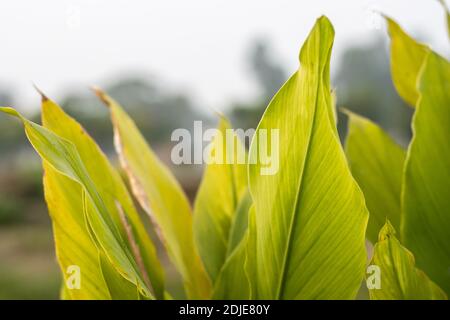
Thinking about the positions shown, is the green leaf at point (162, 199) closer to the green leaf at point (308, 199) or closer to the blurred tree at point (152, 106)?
the green leaf at point (308, 199)

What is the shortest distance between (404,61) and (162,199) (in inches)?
9.0

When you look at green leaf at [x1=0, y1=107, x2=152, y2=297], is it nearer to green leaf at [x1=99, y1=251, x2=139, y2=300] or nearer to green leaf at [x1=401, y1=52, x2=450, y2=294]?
green leaf at [x1=99, y1=251, x2=139, y2=300]

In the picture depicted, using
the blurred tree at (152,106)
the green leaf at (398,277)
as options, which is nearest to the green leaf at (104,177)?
the green leaf at (398,277)

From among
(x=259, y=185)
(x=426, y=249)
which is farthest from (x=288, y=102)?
(x=426, y=249)

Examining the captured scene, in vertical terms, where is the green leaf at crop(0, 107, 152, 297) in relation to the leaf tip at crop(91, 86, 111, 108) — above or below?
below

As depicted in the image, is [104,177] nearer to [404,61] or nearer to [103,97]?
[103,97]

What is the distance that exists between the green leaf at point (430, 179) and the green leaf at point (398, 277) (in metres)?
0.06

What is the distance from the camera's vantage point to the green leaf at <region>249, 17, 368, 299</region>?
317mm

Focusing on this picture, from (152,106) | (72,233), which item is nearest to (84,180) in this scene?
(72,233)

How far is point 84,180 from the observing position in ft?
1.05

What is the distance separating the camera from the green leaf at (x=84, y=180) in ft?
0.97

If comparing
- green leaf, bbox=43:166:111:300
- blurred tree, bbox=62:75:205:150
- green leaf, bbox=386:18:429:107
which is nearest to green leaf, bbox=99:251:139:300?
green leaf, bbox=43:166:111:300

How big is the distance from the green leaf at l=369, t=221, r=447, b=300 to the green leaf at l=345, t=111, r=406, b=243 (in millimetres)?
106
